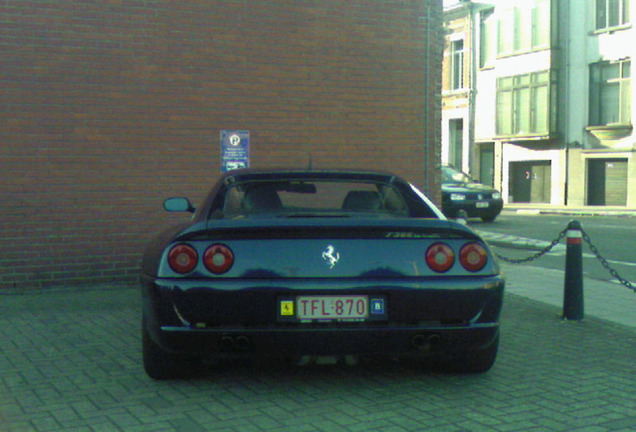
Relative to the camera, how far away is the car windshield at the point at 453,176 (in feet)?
72.1

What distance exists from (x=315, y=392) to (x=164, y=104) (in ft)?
17.6

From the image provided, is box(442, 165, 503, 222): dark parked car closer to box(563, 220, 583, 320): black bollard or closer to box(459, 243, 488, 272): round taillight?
box(563, 220, 583, 320): black bollard

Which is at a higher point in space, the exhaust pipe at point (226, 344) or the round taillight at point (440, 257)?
the round taillight at point (440, 257)

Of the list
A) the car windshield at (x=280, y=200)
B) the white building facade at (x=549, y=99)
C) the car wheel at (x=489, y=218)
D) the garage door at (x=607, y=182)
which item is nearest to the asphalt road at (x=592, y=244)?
the car wheel at (x=489, y=218)

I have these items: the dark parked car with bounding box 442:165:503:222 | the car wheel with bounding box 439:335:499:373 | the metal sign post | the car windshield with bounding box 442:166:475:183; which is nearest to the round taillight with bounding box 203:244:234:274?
the car wheel with bounding box 439:335:499:373

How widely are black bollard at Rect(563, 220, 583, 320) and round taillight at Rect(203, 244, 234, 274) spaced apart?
383 cm

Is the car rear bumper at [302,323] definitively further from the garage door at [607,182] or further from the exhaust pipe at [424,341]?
the garage door at [607,182]

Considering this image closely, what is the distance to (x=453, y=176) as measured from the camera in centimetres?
2231

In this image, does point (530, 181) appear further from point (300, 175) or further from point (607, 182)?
point (300, 175)

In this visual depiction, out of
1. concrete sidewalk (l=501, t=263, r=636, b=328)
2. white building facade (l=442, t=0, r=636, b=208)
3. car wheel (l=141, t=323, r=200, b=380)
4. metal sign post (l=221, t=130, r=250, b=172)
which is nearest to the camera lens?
car wheel (l=141, t=323, r=200, b=380)

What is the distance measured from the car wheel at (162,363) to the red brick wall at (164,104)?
13.9 feet

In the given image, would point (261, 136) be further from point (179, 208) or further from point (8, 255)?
point (179, 208)

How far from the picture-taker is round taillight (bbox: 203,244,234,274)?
4.19 metres

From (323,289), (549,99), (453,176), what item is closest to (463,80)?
(549,99)
